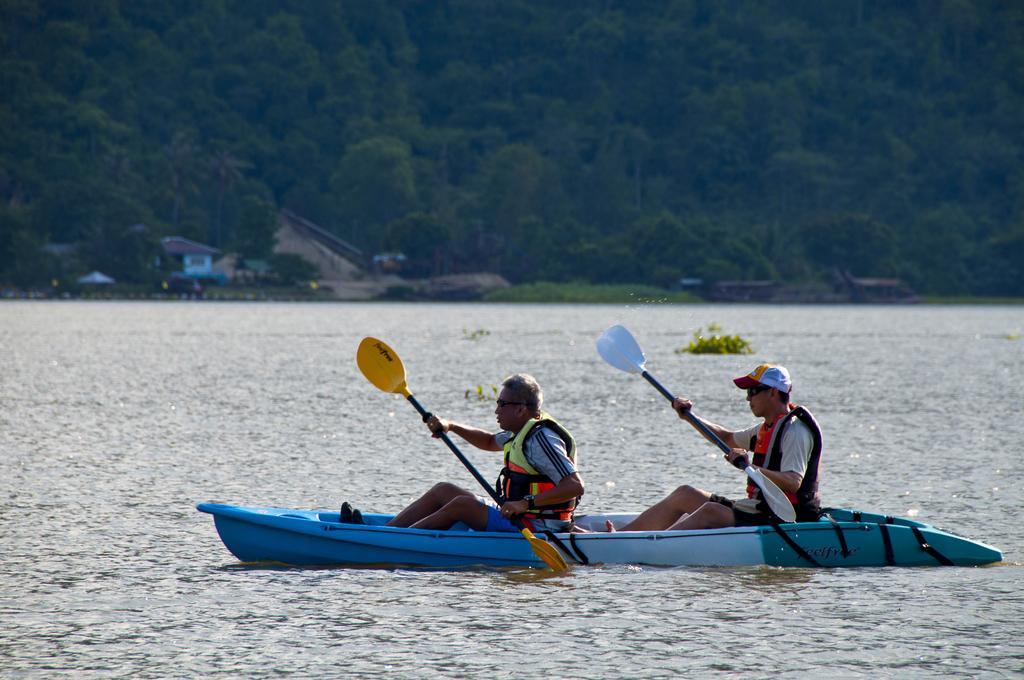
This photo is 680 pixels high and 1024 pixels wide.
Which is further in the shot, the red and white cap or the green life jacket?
the green life jacket

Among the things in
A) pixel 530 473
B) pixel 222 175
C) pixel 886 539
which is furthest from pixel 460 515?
pixel 222 175

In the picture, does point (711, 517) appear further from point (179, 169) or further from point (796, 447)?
point (179, 169)

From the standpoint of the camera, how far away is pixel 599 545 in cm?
1302

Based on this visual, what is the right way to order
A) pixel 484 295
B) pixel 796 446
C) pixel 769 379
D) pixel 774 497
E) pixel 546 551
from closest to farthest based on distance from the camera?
pixel 769 379, pixel 796 446, pixel 774 497, pixel 546 551, pixel 484 295

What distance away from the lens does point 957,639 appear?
10.9 metres

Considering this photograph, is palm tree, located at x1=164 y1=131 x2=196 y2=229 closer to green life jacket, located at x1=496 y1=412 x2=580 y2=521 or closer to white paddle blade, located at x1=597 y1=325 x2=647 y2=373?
white paddle blade, located at x1=597 y1=325 x2=647 y2=373

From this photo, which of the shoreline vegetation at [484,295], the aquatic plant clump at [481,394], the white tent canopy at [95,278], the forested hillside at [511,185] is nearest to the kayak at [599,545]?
the aquatic plant clump at [481,394]

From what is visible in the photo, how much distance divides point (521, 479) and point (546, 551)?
642 millimetres

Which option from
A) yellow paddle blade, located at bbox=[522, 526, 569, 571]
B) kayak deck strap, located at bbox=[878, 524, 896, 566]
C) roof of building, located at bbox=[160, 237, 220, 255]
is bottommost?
yellow paddle blade, located at bbox=[522, 526, 569, 571]

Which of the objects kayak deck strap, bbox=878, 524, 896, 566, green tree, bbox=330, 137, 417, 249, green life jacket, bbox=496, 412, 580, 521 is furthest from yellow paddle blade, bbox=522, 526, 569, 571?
→ green tree, bbox=330, 137, 417, 249

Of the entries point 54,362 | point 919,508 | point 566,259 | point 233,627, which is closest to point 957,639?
point 233,627

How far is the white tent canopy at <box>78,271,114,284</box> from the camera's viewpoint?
140 meters

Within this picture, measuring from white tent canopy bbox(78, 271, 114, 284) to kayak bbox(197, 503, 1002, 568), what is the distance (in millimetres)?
131893

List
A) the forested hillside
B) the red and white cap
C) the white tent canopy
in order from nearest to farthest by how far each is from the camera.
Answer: the red and white cap
the white tent canopy
the forested hillside
